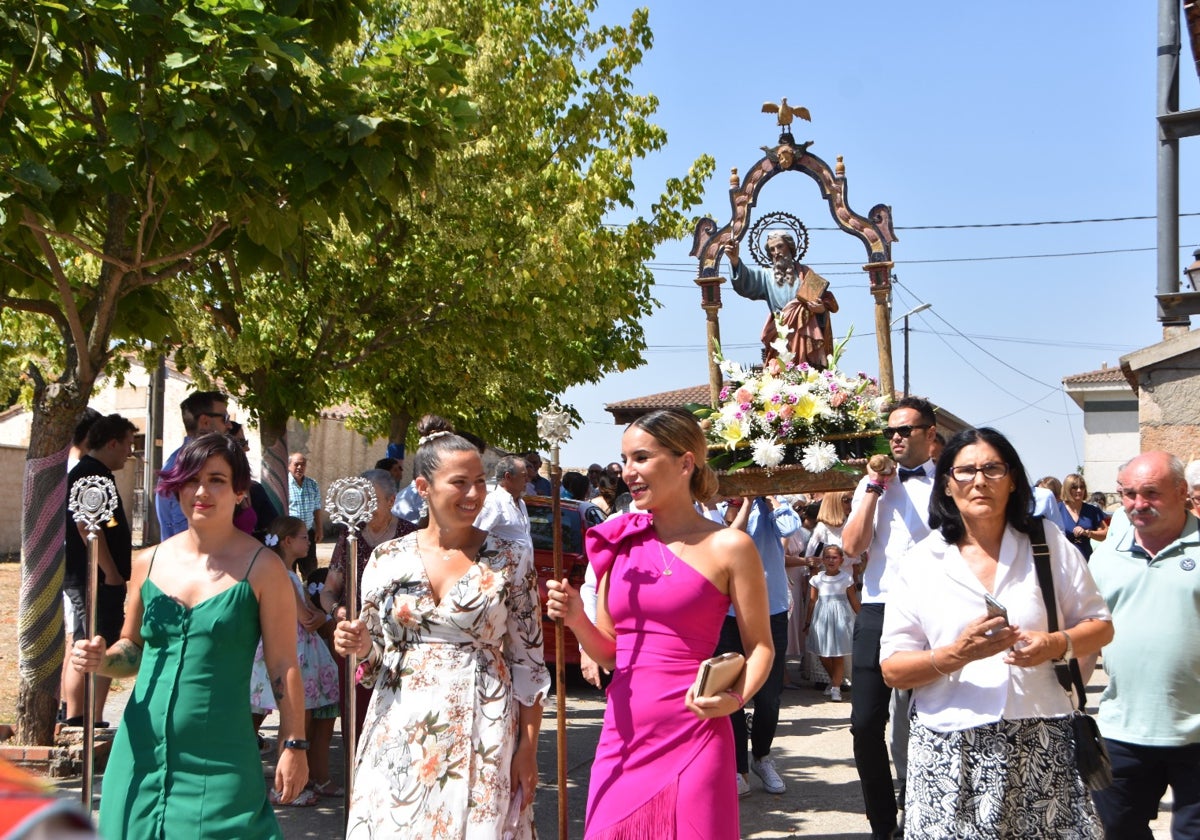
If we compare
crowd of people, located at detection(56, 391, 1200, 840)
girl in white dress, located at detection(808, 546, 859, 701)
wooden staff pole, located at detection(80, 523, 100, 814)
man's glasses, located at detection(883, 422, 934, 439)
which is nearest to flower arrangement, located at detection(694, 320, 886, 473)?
man's glasses, located at detection(883, 422, 934, 439)

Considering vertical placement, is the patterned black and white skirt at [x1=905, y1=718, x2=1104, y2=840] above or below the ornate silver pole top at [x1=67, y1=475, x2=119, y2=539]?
below

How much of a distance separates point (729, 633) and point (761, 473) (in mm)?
1048

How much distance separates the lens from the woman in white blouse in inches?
159

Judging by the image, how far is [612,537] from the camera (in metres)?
4.55

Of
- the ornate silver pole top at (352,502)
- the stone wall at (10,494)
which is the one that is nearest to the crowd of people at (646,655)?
the ornate silver pole top at (352,502)

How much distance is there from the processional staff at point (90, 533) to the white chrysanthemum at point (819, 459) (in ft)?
10.9

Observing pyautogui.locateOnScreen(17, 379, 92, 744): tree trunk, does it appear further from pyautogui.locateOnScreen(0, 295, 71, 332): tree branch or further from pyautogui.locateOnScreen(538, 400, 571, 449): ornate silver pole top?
pyautogui.locateOnScreen(538, 400, 571, 449): ornate silver pole top

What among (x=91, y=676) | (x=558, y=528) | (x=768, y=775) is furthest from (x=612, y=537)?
(x=768, y=775)

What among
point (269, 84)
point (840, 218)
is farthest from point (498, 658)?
point (840, 218)

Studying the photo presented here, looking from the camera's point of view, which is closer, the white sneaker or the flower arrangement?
the flower arrangement

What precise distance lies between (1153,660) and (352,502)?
10.4 ft

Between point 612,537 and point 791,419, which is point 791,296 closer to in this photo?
point 791,419

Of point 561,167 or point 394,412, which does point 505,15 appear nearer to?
point 561,167

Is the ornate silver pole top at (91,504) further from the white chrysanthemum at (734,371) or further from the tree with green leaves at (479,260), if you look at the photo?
the tree with green leaves at (479,260)
